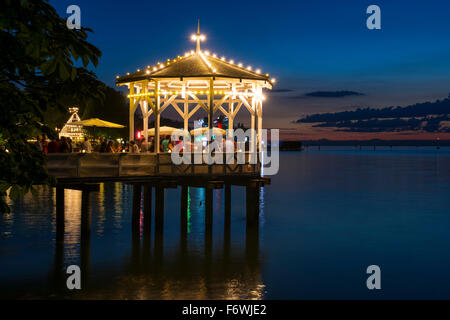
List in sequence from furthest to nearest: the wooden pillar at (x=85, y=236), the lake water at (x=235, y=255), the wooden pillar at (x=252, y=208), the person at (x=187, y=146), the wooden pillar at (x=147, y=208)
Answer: the wooden pillar at (x=252, y=208), the wooden pillar at (x=147, y=208), the person at (x=187, y=146), the wooden pillar at (x=85, y=236), the lake water at (x=235, y=255)

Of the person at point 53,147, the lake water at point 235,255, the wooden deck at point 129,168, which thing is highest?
the person at point 53,147

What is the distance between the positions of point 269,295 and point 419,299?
528 centimetres

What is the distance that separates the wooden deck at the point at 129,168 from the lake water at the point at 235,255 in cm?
374

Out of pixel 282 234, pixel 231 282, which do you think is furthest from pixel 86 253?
pixel 282 234

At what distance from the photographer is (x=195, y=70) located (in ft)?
76.0

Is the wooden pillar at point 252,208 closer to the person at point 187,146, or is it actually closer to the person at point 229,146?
the person at point 229,146

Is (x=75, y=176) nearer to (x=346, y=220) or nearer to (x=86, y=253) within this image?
(x=86, y=253)

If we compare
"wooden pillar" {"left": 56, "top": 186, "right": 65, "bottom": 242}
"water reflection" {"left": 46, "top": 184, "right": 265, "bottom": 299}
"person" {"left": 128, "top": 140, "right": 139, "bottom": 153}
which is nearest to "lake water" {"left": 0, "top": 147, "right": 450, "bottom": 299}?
"water reflection" {"left": 46, "top": 184, "right": 265, "bottom": 299}

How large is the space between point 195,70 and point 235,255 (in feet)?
27.5

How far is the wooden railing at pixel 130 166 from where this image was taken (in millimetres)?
19969

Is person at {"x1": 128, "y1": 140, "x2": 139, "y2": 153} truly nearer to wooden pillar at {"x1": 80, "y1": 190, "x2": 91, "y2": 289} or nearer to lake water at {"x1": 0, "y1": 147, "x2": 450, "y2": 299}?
wooden pillar at {"x1": 80, "y1": 190, "x2": 91, "y2": 289}

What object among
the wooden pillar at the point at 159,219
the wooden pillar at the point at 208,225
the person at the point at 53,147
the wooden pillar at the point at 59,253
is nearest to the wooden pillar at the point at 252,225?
the wooden pillar at the point at 208,225

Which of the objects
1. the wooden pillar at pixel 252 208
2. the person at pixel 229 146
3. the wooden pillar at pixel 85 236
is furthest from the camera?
the wooden pillar at pixel 252 208
